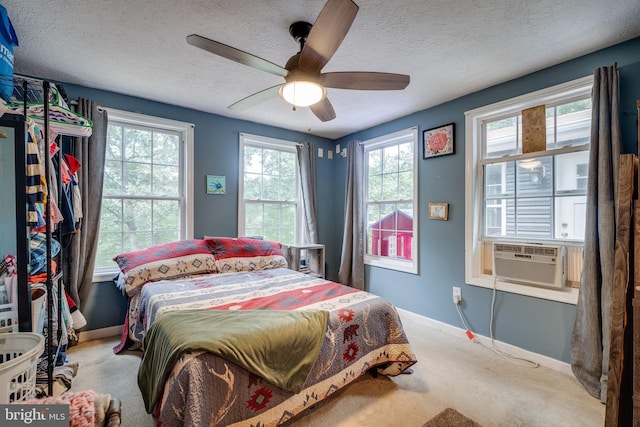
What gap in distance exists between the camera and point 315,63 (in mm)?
1627

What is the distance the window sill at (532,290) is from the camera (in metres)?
2.26

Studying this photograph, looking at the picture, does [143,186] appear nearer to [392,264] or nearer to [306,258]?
[306,258]

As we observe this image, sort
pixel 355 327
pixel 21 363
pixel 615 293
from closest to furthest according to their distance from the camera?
1. pixel 21 363
2. pixel 615 293
3. pixel 355 327

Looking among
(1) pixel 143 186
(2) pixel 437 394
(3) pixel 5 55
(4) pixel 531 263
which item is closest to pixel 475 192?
(4) pixel 531 263

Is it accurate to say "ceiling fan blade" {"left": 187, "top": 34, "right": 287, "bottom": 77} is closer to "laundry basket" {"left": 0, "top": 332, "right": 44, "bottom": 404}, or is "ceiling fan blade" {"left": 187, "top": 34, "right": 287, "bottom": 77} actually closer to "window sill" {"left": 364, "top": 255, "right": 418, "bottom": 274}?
"laundry basket" {"left": 0, "top": 332, "right": 44, "bottom": 404}

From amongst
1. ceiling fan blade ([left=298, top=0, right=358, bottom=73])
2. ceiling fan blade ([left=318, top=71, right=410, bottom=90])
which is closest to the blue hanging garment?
ceiling fan blade ([left=298, top=0, right=358, bottom=73])

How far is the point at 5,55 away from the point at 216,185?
2.02 m

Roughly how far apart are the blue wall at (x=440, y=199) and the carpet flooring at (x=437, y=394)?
336 millimetres

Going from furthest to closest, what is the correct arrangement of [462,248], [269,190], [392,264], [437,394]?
[269,190] < [392,264] < [462,248] < [437,394]

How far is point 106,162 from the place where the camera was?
2906 millimetres

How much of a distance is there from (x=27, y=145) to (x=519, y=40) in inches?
122

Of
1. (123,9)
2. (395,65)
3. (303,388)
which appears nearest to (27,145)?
(123,9)

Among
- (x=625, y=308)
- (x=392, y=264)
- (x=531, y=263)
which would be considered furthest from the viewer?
(x=392, y=264)

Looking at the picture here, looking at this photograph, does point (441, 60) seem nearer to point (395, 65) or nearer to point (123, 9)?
point (395, 65)
